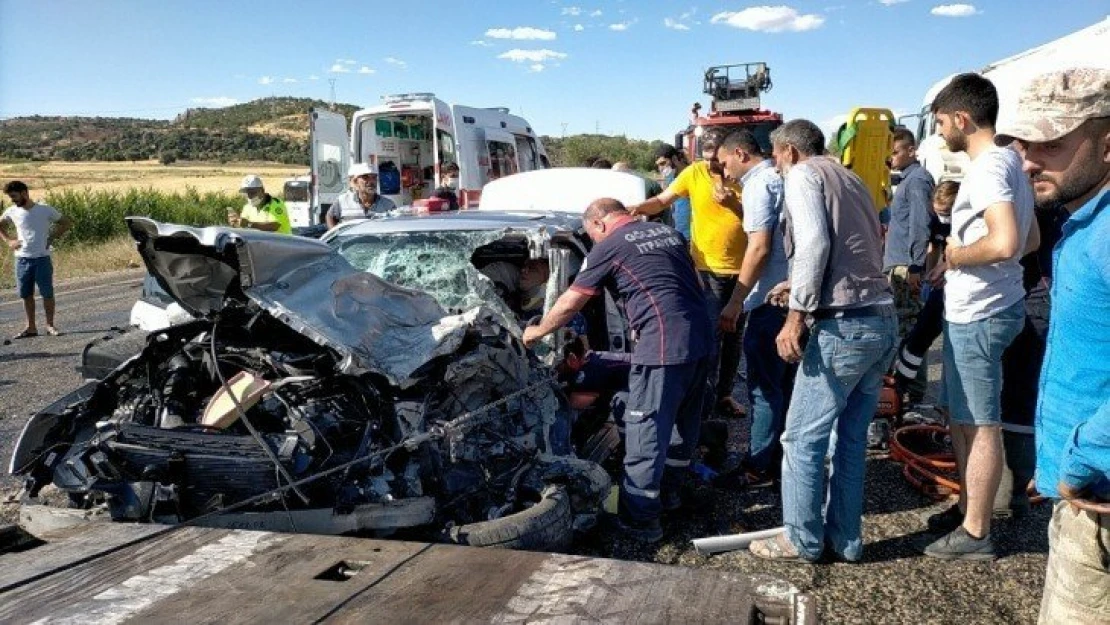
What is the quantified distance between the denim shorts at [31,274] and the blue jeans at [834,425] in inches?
354

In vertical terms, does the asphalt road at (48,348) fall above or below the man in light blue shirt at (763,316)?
below

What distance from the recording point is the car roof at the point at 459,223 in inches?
190

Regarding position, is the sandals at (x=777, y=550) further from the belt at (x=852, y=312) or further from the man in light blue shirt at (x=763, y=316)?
the belt at (x=852, y=312)

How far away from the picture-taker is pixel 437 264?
15.7ft

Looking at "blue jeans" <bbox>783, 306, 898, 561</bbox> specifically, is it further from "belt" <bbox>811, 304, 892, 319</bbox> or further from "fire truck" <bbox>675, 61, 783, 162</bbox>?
"fire truck" <bbox>675, 61, 783, 162</bbox>

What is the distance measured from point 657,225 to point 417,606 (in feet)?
8.64

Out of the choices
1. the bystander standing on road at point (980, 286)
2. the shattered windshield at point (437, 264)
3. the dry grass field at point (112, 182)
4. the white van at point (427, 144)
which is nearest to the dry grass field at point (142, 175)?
the dry grass field at point (112, 182)

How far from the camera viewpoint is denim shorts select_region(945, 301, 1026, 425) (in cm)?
323

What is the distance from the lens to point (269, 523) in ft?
9.77

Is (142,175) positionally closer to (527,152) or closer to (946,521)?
(527,152)

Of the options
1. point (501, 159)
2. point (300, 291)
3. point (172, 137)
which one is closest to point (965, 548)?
point (300, 291)

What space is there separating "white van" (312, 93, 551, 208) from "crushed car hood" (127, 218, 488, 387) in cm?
723

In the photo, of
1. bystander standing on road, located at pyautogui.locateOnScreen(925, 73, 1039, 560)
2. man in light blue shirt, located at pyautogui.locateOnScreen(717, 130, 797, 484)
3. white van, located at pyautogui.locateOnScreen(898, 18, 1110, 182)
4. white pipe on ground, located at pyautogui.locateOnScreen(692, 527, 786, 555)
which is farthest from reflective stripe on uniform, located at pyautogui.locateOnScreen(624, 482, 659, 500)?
white van, located at pyautogui.locateOnScreen(898, 18, 1110, 182)

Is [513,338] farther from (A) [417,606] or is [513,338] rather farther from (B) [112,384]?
(A) [417,606]
